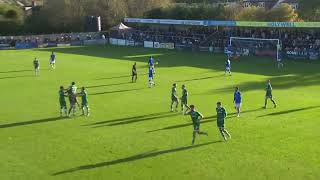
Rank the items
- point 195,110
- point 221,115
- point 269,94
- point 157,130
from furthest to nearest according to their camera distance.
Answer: point 269,94 < point 157,130 < point 195,110 < point 221,115

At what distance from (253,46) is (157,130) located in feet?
122

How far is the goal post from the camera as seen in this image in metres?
57.4

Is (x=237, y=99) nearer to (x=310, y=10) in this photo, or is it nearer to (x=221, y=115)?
(x=221, y=115)

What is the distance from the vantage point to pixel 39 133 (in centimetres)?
2483

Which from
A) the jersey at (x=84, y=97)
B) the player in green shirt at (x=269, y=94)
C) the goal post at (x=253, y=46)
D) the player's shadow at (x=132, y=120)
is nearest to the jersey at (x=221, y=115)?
the player's shadow at (x=132, y=120)

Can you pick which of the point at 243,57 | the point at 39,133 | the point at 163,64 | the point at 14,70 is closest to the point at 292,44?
the point at 243,57

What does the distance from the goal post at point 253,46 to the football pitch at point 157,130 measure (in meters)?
11.2

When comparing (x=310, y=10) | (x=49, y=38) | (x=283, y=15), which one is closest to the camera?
(x=283, y=15)

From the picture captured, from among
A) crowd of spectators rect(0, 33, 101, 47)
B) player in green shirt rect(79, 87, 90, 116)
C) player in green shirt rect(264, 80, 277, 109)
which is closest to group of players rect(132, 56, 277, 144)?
player in green shirt rect(264, 80, 277, 109)

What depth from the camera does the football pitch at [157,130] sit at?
19.0 m

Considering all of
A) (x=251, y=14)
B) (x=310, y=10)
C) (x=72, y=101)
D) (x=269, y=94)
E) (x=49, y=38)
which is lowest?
(x=269, y=94)

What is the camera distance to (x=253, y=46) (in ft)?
196

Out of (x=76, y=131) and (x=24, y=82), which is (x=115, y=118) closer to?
(x=76, y=131)

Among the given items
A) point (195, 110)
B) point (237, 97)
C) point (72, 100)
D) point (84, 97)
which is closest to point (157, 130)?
point (195, 110)
